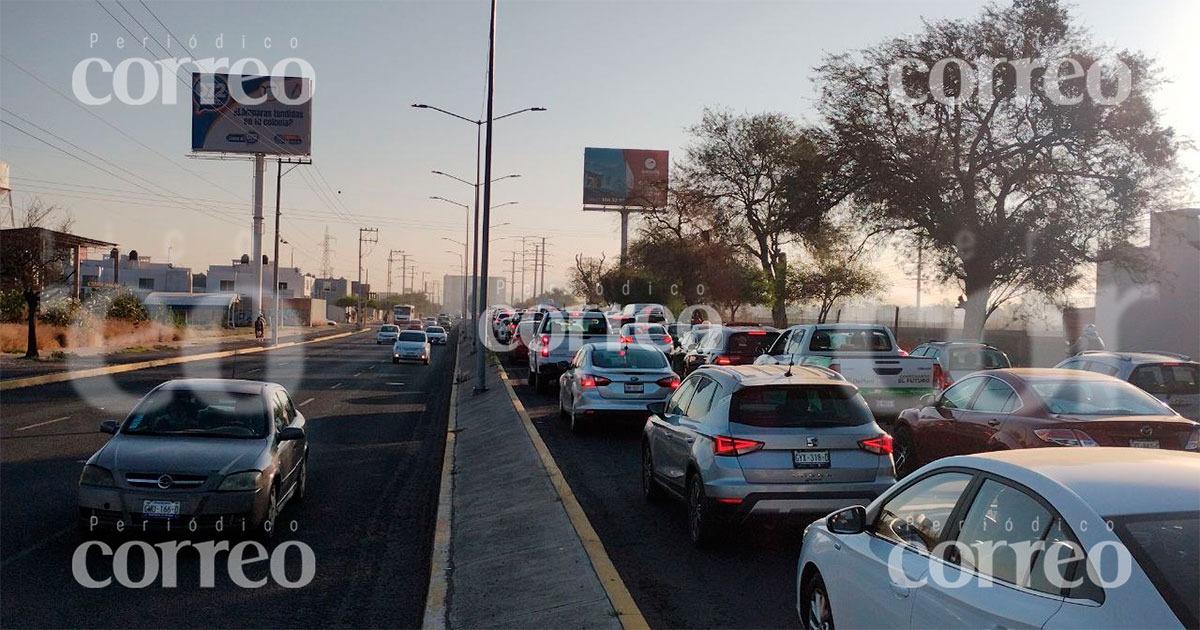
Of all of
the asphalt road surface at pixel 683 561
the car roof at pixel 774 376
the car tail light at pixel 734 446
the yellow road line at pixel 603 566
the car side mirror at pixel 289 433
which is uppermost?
the car roof at pixel 774 376

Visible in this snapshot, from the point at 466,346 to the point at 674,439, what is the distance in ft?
155

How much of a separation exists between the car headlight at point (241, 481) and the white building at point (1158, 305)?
106 feet

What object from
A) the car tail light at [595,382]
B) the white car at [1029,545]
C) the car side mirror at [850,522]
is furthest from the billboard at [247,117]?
the white car at [1029,545]

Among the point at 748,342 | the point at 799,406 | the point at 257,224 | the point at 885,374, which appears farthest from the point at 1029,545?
the point at 257,224

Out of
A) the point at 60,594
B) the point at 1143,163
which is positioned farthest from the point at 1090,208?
the point at 60,594

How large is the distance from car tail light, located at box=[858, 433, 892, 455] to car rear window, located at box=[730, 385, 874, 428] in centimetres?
20

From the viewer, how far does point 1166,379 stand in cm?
1458

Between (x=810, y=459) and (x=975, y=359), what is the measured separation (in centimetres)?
1538

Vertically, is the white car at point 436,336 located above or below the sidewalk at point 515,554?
below

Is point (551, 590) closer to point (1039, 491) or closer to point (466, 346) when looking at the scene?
point (1039, 491)

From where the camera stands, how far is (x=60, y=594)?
733cm

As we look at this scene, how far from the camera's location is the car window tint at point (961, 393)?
1166cm

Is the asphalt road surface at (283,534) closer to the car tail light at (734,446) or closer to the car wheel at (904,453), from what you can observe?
the car tail light at (734,446)

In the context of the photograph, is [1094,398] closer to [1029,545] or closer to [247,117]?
[1029,545]
